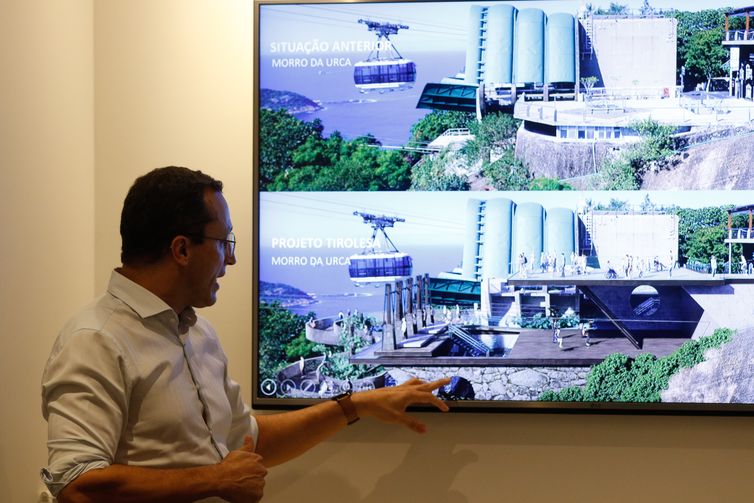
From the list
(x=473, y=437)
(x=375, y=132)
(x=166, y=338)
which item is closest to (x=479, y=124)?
(x=375, y=132)

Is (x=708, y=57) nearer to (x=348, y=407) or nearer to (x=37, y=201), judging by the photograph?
(x=348, y=407)

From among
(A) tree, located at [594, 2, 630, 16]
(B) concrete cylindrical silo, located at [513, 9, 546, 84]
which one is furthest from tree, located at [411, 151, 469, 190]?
(A) tree, located at [594, 2, 630, 16]

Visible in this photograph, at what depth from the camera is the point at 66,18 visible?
9.58 feet

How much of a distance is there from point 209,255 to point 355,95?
1177mm

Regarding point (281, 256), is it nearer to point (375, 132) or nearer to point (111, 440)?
point (375, 132)

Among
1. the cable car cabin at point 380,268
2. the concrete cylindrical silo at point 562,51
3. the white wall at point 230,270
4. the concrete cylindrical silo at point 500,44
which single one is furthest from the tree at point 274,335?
the concrete cylindrical silo at point 562,51

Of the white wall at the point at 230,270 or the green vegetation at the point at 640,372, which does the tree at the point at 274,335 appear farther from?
the green vegetation at the point at 640,372

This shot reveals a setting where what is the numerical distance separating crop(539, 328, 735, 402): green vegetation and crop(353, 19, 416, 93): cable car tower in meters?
1.20

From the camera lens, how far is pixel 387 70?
2932mm

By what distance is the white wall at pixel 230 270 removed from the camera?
2.78 m

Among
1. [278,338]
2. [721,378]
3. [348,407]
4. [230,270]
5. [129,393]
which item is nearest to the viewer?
[129,393]

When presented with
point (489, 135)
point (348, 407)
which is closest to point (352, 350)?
point (348, 407)

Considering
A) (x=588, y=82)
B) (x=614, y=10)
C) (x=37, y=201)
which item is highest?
(x=614, y=10)

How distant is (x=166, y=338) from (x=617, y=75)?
182cm
